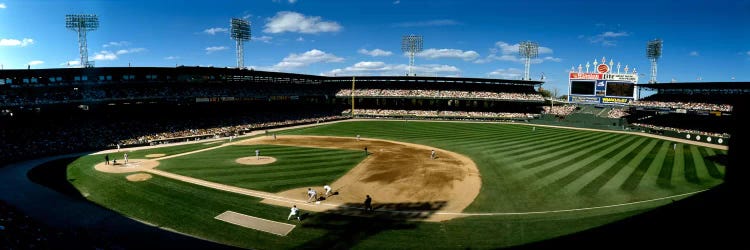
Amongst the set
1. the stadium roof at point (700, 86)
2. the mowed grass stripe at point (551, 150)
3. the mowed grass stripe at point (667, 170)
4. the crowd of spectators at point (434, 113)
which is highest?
the stadium roof at point (700, 86)

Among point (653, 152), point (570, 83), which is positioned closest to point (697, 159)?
point (653, 152)

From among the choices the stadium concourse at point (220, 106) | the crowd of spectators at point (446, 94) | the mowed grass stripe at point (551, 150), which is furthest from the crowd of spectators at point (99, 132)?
the mowed grass stripe at point (551, 150)

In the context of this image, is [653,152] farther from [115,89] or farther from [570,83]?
[115,89]

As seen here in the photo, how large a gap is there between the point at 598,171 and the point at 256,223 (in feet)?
80.9

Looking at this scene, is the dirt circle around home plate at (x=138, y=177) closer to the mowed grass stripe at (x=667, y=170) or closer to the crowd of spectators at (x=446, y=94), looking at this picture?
the mowed grass stripe at (x=667, y=170)

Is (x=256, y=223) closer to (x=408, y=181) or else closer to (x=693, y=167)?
(x=408, y=181)

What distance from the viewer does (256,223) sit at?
17.2m

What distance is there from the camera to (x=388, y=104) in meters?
83.4

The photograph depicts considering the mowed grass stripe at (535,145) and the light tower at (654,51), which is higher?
the light tower at (654,51)

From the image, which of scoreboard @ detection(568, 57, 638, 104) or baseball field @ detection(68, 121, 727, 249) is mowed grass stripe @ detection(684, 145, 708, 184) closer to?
baseball field @ detection(68, 121, 727, 249)

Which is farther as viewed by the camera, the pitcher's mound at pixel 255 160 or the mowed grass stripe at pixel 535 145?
the mowed grass stripe at pixel 535 145

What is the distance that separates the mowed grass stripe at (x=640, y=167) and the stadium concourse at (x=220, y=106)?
25.5 feet

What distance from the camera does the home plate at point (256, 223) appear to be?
16.5 metres

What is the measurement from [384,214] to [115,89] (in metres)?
45.1
